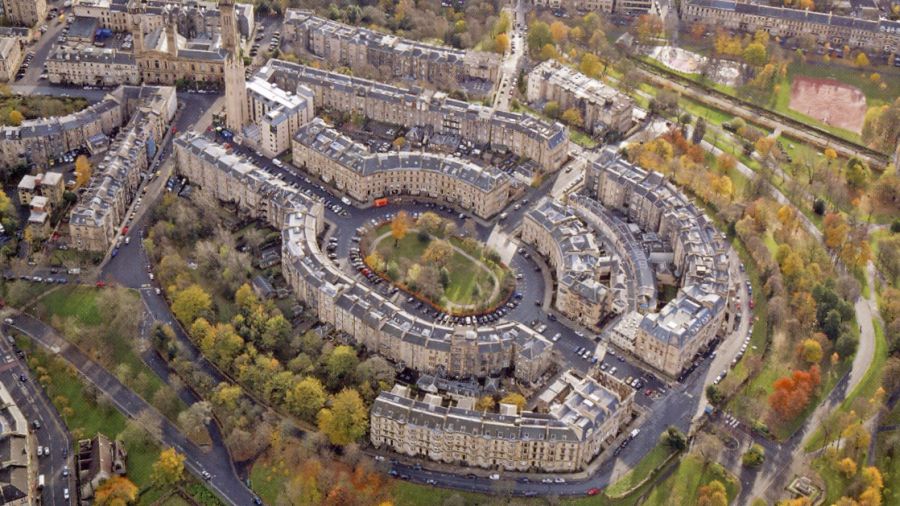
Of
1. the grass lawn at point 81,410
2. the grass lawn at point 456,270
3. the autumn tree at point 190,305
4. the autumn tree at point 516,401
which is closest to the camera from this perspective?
the grass lawn at point 81,410

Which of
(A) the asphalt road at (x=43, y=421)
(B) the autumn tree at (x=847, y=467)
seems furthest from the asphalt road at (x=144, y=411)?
(B) the autumn tree at (x=847, y=467)

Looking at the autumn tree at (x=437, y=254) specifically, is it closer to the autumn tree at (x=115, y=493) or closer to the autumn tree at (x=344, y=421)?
the autumn tree at (x=344, y=421)

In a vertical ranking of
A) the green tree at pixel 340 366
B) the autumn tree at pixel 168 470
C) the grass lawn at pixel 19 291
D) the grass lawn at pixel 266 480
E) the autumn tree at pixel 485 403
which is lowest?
the grass lawn at pixel 266 480

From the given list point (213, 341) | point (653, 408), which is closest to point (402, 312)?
point (213, 341)

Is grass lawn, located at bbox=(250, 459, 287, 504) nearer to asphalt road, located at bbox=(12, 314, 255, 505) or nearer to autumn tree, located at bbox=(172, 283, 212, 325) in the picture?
asphalt road, located at bbox=(12, 314, 255, 505)

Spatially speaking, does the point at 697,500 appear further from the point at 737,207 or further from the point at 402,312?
the point at 737,207
